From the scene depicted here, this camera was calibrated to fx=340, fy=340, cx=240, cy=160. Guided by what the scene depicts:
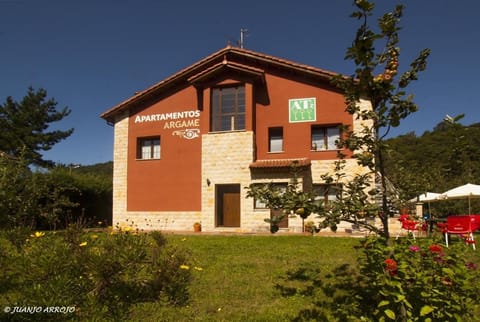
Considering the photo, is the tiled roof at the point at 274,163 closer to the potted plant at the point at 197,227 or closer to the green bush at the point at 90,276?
the potted plant at the point at 197,227

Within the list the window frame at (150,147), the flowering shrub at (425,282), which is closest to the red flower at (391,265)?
the flowering shrub at (425,282)

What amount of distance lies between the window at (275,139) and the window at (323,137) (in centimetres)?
160

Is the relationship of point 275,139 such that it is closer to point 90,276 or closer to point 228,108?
point 228,108

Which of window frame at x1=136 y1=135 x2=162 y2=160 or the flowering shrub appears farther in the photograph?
window frame at x1=136 y1=135 x2=162 y2=160

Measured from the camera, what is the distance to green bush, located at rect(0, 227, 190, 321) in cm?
350

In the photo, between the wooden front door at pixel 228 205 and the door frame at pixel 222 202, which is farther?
the wooden front door at pixel 228 205

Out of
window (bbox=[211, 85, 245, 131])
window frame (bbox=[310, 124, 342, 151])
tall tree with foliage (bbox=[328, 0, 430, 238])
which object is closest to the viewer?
tall tree with foliage (bbox=[328, 0, 430, 238])

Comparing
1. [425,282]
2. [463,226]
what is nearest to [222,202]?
[463,226]

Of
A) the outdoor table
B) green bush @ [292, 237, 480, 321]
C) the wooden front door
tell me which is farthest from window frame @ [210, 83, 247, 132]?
green bush @ [292, 237, 480, 321]

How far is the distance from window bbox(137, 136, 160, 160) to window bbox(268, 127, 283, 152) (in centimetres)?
609

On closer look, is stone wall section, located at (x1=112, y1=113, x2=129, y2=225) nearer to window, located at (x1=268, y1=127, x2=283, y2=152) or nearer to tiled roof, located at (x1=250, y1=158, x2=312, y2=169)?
tiled roof, located at (x1=250, y1=158, x2=312, y2=169)

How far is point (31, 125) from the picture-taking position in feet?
101

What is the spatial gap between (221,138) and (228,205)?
3.35 metres

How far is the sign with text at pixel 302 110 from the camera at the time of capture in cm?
1609
